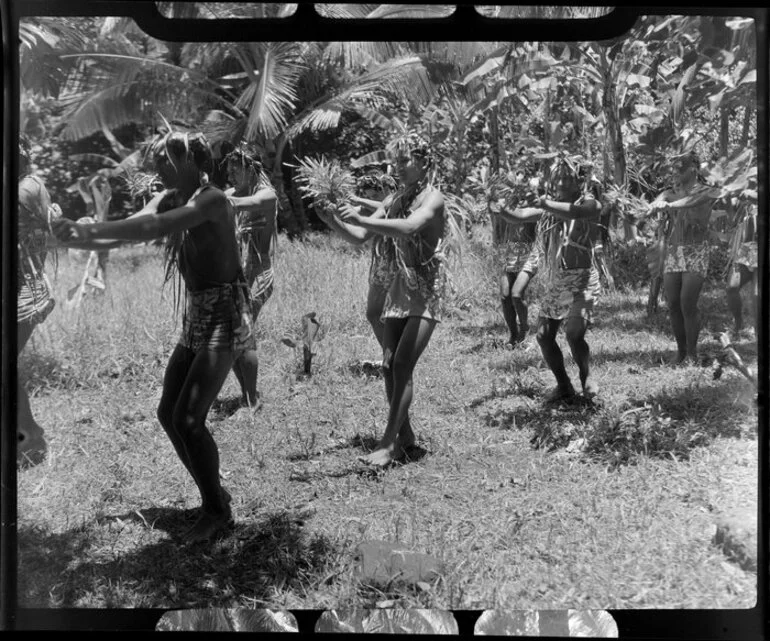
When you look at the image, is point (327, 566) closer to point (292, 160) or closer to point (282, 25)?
point (292, 160)

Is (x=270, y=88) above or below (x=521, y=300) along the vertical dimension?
above

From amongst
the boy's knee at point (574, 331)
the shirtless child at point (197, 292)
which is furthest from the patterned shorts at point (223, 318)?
the boy's knee at point (574, 331)

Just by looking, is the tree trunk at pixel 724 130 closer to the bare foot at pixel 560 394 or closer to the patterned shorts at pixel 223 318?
the bare foot at pixel 560 394

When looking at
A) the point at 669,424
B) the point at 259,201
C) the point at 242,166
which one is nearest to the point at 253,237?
the point at 259,201

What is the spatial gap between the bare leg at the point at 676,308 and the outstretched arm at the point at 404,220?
2.76 ft

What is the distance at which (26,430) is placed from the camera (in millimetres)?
3293

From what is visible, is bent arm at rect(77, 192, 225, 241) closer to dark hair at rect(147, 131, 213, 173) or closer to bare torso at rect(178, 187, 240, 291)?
bare torso at rect(178, 187, 240, 291)

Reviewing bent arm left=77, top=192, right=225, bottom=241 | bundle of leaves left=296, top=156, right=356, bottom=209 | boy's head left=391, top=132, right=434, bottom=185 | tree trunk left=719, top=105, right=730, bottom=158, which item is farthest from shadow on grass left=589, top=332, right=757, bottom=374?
bent arm left=77, top=192, right=225, bottom=241

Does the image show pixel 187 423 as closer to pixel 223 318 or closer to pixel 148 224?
pixel 223 318

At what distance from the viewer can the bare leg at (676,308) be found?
11.4ft

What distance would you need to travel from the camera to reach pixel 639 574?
3.30 metres

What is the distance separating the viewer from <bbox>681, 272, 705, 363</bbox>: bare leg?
11.4ft

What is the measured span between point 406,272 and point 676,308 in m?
0.97

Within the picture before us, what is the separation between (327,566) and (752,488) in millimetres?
1454
